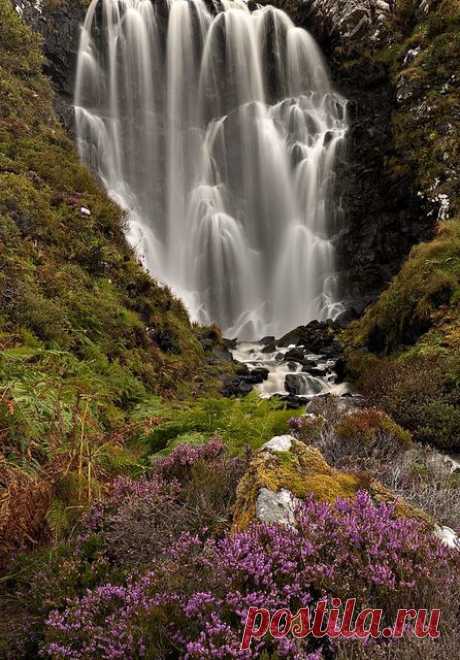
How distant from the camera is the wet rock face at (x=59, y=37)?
74.7 feet

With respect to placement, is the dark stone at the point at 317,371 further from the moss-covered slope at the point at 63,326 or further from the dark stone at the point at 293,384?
the moss-covered slope at the point at 63,326

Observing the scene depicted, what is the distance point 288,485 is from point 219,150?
79.9ft

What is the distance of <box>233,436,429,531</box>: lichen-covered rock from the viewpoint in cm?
251

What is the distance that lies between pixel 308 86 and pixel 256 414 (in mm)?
27465

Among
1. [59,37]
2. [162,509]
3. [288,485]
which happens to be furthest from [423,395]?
[59,37]

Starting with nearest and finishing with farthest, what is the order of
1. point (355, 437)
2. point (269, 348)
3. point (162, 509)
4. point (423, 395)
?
point (162, 509), point (355, 437), point (423, 395), point (269, 348)

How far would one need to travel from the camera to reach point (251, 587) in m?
1.96

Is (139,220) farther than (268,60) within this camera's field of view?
No

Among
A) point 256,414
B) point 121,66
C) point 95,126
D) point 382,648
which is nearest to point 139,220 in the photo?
point 95,126

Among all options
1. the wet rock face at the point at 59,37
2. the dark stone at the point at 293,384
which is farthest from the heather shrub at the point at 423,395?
the wet rock face at the point at 59,37

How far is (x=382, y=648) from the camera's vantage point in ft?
5.45

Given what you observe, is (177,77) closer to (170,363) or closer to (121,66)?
(121,66)

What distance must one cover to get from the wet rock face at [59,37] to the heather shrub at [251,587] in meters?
23.6

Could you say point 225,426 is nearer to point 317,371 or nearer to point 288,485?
point 288,485
